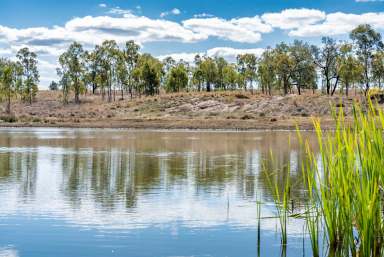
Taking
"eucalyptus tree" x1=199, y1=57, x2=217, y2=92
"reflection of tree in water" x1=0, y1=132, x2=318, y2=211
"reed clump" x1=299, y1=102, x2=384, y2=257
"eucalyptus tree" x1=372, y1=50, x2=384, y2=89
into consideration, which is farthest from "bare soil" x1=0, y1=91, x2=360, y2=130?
"reed clump" x1=299, y1=102, x2=384, y2=257

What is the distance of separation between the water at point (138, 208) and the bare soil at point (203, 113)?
171 feet

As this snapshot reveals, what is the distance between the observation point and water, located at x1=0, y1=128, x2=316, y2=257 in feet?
45.0

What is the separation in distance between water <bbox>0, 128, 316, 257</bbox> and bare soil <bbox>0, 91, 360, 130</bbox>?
171 ft

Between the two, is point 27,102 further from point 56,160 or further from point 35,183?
point 35,183

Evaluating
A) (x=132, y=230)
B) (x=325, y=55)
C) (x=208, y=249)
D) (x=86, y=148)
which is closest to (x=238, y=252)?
(x=208, y=249)

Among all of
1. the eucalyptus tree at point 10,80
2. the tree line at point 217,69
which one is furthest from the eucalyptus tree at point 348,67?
the eucalyptus tree at point 10,80

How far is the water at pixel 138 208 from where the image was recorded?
13703mm

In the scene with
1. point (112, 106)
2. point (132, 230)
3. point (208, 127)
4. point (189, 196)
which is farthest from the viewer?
point (112, 106)

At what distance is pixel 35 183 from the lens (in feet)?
81.0

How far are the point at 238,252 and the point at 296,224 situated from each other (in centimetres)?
347

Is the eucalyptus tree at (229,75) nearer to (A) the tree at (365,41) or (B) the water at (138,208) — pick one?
(A) the tree at (365,41)

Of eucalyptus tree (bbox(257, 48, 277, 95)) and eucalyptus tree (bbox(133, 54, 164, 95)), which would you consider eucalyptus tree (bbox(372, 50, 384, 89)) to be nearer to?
eucalyptus tree (bbox(257, 48, 277, 95))

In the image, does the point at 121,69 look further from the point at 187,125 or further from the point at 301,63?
the point at 187,125

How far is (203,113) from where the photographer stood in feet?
331
